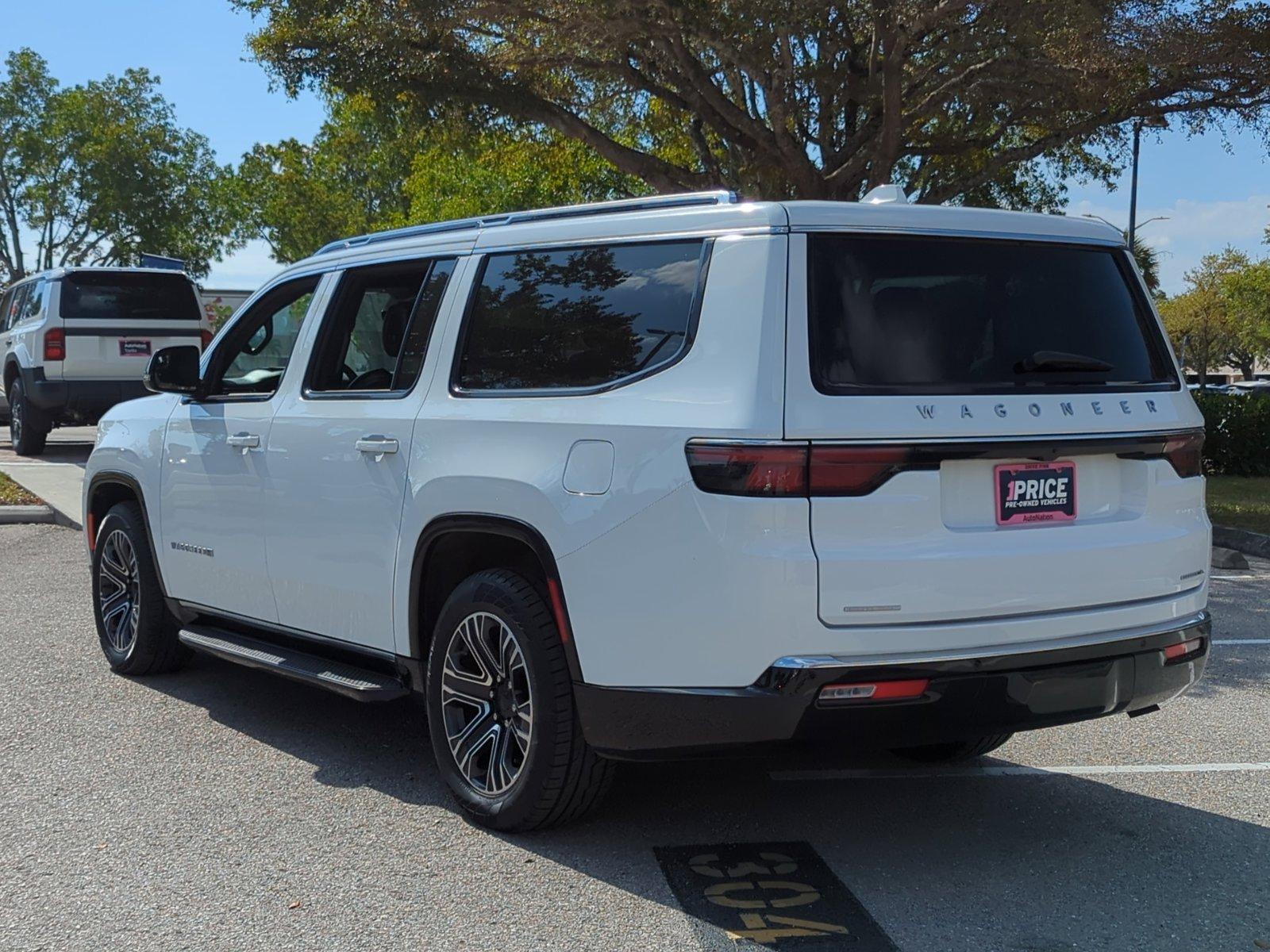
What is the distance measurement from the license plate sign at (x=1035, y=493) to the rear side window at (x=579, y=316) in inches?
38.9

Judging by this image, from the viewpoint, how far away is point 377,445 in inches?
189

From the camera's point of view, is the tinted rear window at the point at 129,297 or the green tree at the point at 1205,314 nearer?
the tinted rear window at the point at 129,297

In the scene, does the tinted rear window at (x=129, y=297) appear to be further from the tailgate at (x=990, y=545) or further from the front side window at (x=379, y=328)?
the tailgate at (x=990, y=545)

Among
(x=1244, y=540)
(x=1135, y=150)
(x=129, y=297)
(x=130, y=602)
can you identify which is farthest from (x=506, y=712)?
(x=1135, y=150)

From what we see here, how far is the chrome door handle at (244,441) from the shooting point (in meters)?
5.50

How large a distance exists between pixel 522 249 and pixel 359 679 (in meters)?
1.64

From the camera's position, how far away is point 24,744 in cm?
547

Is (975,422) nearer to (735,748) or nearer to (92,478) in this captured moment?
(735,748)

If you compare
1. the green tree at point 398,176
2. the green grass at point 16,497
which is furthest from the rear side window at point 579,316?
the green tree at point 398,176

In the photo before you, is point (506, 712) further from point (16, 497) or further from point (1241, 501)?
point (1241, 501)

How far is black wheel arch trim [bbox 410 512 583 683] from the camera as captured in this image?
4.07 meters

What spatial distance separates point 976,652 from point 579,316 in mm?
1584

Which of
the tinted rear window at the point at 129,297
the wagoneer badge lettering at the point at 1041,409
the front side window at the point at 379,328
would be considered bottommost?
the wagoneer badge lettering at the point at 1041,409

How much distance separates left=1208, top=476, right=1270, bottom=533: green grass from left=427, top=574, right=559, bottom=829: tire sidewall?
804 centimetres
